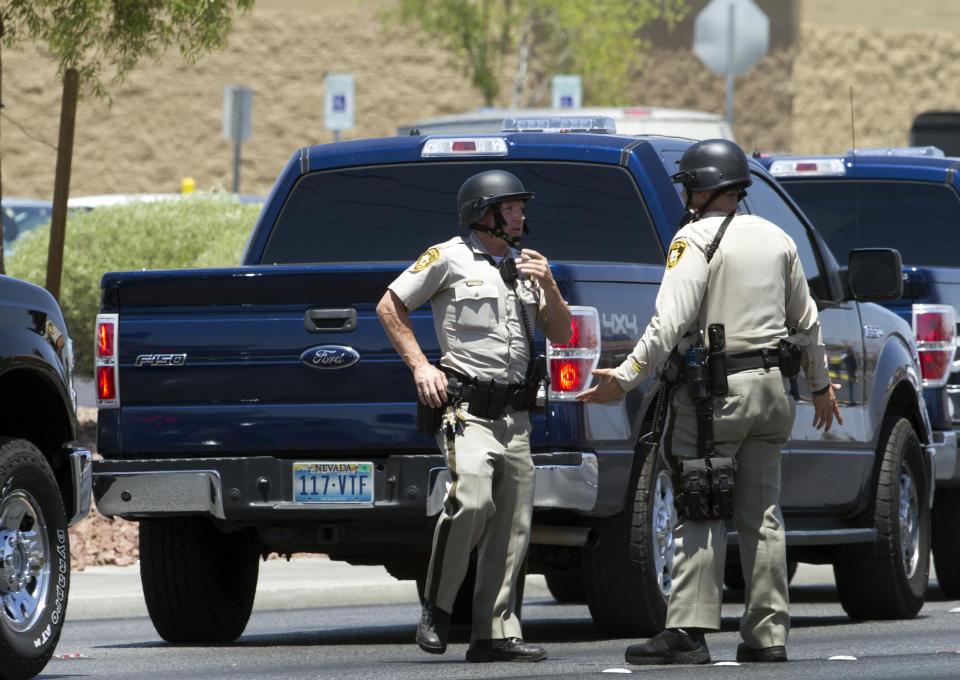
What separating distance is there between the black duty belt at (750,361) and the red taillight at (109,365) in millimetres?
2462

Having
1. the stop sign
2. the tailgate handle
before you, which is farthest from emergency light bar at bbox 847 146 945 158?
the stop sign

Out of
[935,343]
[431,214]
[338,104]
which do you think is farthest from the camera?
[338,104]

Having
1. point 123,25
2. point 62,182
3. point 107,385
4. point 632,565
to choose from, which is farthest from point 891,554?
point 123,25

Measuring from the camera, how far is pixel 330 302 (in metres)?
9.51

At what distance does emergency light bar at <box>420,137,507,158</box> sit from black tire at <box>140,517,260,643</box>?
6.11 ft

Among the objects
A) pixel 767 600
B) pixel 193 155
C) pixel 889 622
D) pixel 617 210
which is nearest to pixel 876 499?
pixel 889 622

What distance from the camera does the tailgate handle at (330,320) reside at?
949cm

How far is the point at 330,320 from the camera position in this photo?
31.2ft

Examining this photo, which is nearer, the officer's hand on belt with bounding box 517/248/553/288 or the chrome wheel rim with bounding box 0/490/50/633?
the chrome wheel rim with bounding box 0/490/50/633

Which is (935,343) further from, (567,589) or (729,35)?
(729,35)

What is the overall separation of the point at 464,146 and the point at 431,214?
34 cm

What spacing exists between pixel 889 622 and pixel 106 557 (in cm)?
530

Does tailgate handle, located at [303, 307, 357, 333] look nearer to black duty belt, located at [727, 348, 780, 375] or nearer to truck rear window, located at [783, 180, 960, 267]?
black duty belt, located at [727, 348, 780, 375]

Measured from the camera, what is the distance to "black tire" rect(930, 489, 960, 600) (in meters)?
13.1
